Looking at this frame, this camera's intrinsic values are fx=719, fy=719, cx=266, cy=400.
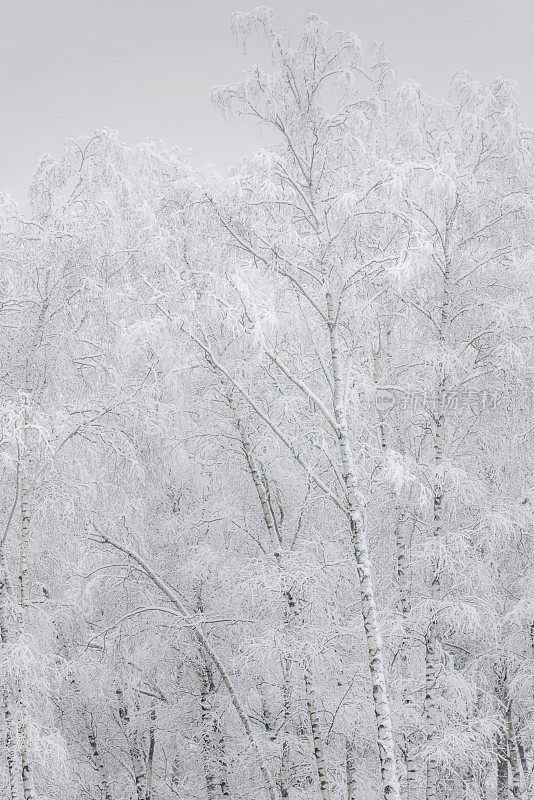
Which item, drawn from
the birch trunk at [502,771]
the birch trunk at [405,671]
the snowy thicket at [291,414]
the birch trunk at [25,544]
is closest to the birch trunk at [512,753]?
the birch trunk at [502,771]

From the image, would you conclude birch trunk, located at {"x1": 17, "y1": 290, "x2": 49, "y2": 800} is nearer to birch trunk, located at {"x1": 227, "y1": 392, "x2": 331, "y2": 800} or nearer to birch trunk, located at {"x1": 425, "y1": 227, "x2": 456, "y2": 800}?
birch trunk, located at {"x1": 227, "y1": 392, "x2": 331, "y2": 800}

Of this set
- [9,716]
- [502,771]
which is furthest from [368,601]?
[502,771]

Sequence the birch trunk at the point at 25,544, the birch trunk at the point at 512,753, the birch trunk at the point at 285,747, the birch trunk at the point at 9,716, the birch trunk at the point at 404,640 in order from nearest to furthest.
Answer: the birch trunk at the point at 25,544 < the birch trunk at the point at 9,716 < the birch trunk at the point at 404,640 < the birch trunk at the point at 285,747 < the birch trunk at the point at 512,753

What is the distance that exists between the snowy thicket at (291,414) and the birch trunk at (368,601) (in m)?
0.02

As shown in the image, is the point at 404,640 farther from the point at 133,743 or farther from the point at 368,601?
the point at 133,743

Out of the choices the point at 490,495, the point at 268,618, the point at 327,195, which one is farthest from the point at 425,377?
the point at 268,618

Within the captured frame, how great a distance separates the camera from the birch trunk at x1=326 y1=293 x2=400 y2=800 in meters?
6.23

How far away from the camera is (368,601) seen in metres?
6.53

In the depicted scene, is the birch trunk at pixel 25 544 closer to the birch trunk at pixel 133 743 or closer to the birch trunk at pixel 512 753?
the birch trunk at pixel 133 743

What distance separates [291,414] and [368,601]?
234 centimetres

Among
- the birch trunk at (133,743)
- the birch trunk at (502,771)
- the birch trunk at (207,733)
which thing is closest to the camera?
the birch trunk at (207,733)

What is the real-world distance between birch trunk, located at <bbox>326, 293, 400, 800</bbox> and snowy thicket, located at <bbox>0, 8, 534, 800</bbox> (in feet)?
0.08

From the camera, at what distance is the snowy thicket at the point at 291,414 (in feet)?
23.6

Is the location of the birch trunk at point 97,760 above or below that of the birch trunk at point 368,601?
below
